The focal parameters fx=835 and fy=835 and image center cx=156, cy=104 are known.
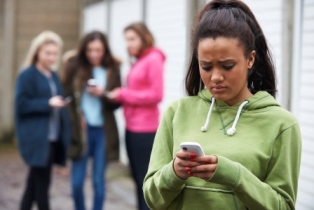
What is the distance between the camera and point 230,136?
9.05 feet

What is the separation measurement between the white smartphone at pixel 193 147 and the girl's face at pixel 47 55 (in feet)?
15.6

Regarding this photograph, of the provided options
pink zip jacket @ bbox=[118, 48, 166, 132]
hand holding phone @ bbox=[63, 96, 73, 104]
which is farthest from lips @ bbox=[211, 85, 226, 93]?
hand holding phone @ bbox=[63, 96, 73, 104]

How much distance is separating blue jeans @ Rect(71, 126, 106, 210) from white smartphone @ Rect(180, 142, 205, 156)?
16.0ft

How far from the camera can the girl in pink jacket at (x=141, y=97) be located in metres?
6.98

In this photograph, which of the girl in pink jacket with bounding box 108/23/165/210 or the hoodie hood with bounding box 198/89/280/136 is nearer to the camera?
the hoodie hood with bounding box 198/89/280/136

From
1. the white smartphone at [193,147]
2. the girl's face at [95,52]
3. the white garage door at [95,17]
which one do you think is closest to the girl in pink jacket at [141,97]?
the girl's face at [95,52]

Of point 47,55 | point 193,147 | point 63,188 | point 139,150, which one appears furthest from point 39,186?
point 193,147

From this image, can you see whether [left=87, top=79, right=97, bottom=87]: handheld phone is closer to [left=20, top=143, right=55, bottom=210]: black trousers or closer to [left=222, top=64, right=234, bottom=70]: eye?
[left=20, top=143, right=55, bottom=210]: black trousers

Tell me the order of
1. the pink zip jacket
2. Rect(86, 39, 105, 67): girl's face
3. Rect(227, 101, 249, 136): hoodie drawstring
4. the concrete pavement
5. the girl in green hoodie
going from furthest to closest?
1. the concrete pavement
2. Rect(86, 39, 105, 67): girl's face
3. the pink zip jacket
4. Rect(227, 101, 249, 136): hoodie drawstring
5. the girl in green hoodie

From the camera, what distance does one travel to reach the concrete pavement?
880 cm

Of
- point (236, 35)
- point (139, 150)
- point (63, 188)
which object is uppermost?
point (236, 35)

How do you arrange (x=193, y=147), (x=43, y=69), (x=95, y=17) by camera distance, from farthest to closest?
(x=95, y=17)
(x=43, y=69)
(x=193, y=147)

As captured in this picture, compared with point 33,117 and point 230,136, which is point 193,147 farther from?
point 33,117

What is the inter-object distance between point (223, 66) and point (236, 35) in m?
0.12
